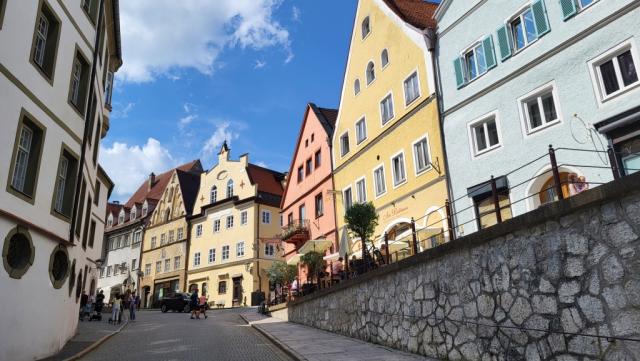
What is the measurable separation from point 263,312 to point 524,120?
1925cm

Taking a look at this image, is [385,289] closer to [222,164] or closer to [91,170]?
A: [91,170]

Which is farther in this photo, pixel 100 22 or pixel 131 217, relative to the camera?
pixel 131 217

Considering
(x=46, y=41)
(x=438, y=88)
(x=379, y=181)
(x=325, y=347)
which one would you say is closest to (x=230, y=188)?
(x=379, y=181)

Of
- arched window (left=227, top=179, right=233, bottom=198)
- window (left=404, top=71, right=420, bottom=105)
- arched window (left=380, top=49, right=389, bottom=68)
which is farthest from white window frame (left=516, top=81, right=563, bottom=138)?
arched window (left=227, top=179, right=233, bottom=198)

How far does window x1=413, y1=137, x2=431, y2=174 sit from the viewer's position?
20328 mm

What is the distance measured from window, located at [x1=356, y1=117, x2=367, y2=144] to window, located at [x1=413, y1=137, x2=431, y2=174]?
526 centimetres

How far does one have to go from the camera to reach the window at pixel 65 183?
571 inches

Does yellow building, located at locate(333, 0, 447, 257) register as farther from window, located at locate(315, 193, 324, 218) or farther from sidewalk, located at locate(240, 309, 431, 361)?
sidewalk, located at locate(240, 309, 431, 361)

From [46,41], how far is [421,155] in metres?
14.5

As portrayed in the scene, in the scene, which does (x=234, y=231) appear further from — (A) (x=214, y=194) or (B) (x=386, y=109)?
(B) (x=386, y=109)

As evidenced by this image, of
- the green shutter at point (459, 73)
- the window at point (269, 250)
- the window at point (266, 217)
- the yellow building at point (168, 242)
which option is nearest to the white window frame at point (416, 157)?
the green shutter at point (459, 73)

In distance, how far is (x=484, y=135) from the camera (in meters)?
17.9

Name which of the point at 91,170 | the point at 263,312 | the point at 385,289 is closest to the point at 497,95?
the point at 385,289

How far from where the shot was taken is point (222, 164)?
5347cm
